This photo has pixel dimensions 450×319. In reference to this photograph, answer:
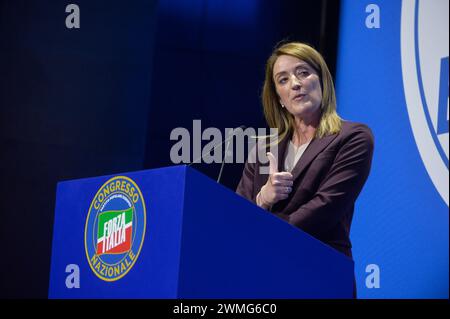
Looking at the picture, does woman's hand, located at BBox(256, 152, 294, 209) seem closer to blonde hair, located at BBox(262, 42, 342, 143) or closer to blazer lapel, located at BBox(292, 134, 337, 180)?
blazer lapel, located at BBox(292, 134, 337, 180)

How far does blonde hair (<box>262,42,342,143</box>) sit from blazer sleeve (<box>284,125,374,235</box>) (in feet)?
0.32

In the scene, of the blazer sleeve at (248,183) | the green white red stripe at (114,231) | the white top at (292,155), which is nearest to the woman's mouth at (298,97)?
the white top at (292,155)

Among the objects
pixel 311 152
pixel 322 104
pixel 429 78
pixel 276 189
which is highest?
pixel 429 78

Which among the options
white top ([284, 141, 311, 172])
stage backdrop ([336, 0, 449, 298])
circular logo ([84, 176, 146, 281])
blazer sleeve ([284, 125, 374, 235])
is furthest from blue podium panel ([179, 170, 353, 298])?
stage backdrop ([336, 0, 449, 298])

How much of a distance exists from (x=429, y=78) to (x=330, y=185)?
184 cm

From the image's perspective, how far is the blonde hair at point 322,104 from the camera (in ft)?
7.69

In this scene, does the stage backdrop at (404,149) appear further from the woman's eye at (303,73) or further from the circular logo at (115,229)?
the circular logo at (115,229)

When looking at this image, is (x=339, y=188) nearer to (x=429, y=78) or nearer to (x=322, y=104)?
(x=322, y=104)

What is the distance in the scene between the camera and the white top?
2338mm

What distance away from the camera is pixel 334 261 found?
168cm

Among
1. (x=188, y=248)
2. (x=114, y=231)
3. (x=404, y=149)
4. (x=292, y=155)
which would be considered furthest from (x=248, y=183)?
(x=404, y=149)

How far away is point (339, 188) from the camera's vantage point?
2.12 m

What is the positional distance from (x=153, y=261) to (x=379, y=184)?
2.54m
